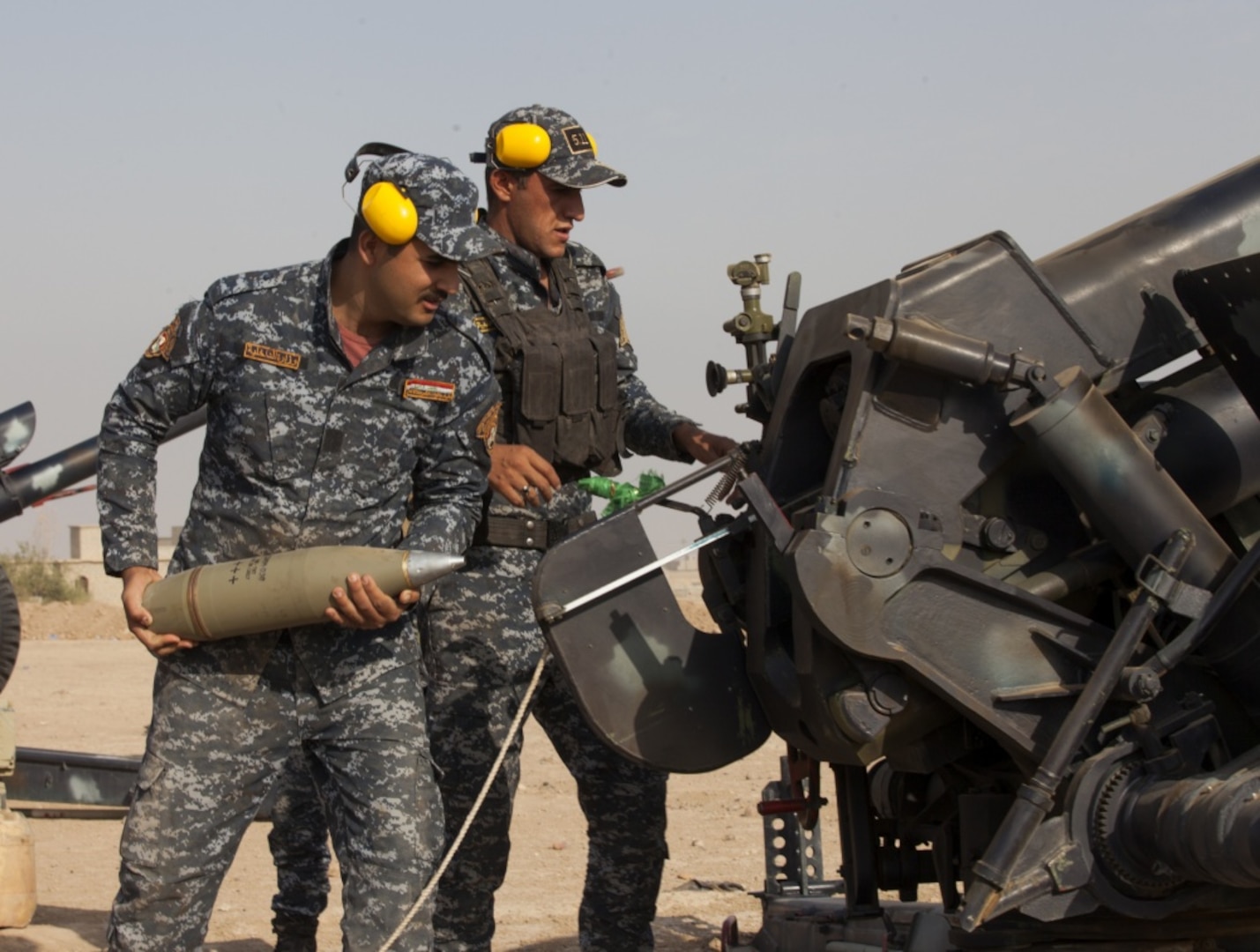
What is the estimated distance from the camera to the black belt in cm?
609

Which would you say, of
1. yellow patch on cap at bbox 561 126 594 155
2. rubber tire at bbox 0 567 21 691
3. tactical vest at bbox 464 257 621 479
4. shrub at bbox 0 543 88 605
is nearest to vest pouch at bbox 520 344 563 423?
tactical vest at bbox 464 257 621 479

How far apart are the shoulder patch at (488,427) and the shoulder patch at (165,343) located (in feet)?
2.85

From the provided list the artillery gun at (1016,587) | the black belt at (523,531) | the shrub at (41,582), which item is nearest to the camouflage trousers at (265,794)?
the artillery gun at (1016,587)

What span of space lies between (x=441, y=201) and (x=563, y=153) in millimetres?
Answer: 1195

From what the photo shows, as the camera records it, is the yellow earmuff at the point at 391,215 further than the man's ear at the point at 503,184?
No

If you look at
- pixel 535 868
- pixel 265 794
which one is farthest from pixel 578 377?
pixel 535 868

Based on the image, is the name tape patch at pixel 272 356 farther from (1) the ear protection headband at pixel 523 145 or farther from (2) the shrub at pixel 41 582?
Result: (2) the shrub at pixel 41 582

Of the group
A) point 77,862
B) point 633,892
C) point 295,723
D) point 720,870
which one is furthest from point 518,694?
point 77,862

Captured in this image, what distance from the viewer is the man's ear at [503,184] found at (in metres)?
6.30

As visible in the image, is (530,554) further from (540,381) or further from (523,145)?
(523,145)

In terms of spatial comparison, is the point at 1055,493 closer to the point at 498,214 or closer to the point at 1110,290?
the point at 1110,290

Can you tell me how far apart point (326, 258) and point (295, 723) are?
1282 millimetres

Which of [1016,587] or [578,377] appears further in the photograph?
[578,377]

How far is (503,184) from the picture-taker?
20.7 feet
